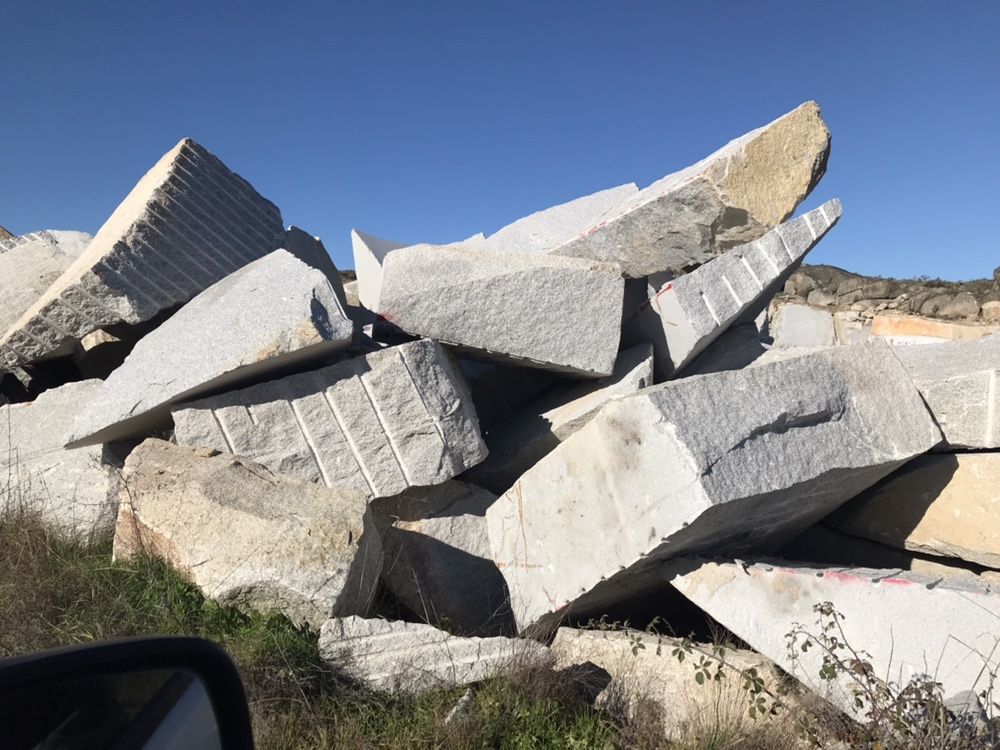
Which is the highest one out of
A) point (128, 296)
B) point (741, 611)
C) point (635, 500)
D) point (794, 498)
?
point (128, 296)

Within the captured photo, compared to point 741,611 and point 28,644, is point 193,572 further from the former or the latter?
point 741,611

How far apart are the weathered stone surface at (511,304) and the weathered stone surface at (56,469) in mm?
1425

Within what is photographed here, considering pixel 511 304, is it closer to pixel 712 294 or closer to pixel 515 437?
pixel 515 437

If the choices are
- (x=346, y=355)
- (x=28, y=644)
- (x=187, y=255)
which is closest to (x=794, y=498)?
(x=346, y=355)

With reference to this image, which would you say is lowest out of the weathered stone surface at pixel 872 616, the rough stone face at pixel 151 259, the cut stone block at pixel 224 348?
the weathered stone surface at pixel 872 616

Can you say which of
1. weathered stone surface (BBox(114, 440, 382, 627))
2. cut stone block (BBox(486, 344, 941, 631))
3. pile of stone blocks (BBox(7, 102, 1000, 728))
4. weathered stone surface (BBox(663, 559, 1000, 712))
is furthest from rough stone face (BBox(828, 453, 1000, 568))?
weathered stone surface (BBox(114, 440, 382, 627))

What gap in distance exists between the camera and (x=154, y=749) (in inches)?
39.4

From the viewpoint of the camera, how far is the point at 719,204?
377cm

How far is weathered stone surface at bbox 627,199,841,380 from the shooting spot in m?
3.81

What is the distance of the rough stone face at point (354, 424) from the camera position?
3.07m

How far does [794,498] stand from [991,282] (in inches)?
514

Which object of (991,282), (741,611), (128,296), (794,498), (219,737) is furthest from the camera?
(991,282)

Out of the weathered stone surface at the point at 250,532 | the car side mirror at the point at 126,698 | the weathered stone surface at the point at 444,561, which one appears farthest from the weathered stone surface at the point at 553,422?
the car side mirror at the point at 126,698

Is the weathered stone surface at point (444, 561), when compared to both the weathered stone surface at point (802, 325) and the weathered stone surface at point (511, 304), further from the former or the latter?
the weathered stone surface at point (802, 325)
